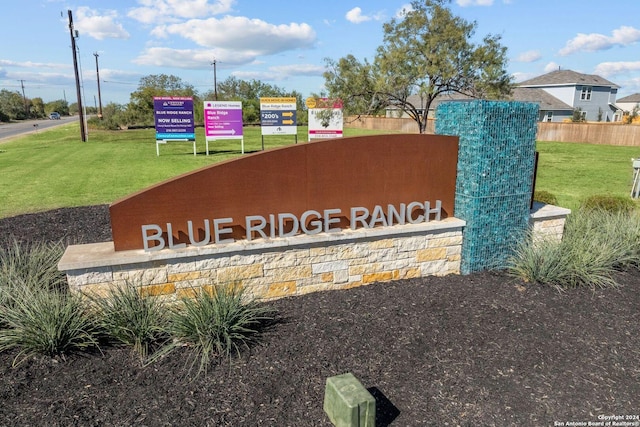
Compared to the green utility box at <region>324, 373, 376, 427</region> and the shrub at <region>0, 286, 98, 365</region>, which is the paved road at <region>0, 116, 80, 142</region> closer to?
the shrub at <region>0, 286, 98, 365</region>

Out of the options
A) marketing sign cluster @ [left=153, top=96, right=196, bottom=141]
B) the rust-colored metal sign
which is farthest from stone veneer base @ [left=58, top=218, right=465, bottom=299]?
marketing sign cluster @ [left=153, top=96, right=196, bottom=141]

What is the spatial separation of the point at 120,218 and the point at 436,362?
3.24m

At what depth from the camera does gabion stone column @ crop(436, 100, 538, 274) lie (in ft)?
17.1

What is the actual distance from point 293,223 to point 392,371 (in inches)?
78.6

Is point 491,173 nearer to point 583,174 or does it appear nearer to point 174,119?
point 583,174

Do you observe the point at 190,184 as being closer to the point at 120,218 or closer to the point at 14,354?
the point at 120,218

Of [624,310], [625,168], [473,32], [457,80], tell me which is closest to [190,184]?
[624,310]

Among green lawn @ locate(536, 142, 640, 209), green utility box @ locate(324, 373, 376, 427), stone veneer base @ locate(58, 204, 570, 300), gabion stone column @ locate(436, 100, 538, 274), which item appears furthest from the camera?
green lawn @ locate(536, 142, 640, 209)

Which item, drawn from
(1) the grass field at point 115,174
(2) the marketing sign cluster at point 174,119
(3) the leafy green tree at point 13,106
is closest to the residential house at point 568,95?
(1) the grass field at point 115,174

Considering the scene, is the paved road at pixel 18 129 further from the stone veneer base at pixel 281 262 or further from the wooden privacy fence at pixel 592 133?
the stone veneer base at pixel 281 262

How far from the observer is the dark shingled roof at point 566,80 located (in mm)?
50219

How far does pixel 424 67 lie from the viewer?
47.8 ft

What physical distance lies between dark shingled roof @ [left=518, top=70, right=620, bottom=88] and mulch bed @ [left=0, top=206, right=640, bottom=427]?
180 feet

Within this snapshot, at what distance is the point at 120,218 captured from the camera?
4.29 metres
